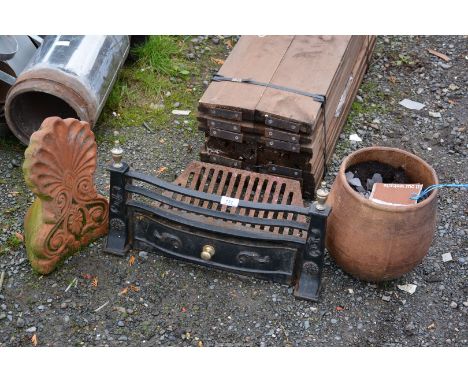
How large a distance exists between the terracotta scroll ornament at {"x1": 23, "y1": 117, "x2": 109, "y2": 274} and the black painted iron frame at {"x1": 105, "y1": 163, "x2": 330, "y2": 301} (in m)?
0.15

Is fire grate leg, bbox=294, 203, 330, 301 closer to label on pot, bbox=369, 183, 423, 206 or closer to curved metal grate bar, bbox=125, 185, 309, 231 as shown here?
curved metal grate bar, bbox=125, 185, 309, 231

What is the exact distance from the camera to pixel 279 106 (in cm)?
443

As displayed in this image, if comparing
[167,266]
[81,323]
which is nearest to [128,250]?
[167,266]

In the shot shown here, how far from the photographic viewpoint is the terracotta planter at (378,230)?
3764 millimetres

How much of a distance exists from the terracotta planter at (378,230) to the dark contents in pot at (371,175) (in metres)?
0.08

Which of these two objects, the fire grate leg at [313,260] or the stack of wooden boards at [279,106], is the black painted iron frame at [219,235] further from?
the stack of wooden boards at [279,106]

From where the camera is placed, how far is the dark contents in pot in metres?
4.21

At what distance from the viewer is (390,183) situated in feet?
13.7

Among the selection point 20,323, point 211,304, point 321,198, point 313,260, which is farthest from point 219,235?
point 20,323

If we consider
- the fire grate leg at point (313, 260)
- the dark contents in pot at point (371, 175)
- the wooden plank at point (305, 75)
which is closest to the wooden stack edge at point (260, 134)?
the wooden plank at point (305, 75)

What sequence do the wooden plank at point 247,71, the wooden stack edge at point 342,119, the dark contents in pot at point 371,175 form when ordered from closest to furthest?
the dark contents in pot at point 371,175 < the wooden plank at point 247,71 < the wooden stack edge at point 342,119

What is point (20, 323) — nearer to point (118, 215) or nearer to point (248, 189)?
Answer: point (118, 215)

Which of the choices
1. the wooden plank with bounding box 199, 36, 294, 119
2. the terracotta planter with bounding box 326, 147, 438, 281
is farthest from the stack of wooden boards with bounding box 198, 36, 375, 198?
the terracotta planter with bounding box 326, 147, 438, 281

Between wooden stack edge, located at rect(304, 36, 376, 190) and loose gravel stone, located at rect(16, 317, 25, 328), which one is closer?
loose gravel stone, located at rect(16, 317, 25, 328)
